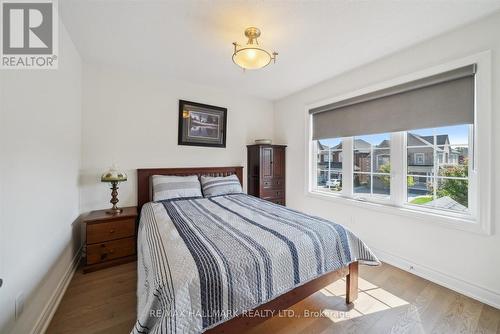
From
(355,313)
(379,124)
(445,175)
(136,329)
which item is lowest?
(355,313)

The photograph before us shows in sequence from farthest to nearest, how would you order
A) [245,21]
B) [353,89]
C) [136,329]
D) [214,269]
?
[353,89], [245,21], [214,269], [136,329]

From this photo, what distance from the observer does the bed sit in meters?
0.98

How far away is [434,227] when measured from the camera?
6.76 feet

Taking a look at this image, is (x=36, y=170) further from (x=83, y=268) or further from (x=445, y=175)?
(x=445, y=175)

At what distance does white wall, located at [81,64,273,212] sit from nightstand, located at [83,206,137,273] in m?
0.47

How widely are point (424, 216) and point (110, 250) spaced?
338 centimetres

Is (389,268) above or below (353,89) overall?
below

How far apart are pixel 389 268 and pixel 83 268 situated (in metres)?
3.34

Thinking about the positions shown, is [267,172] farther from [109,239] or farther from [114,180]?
[109,239]

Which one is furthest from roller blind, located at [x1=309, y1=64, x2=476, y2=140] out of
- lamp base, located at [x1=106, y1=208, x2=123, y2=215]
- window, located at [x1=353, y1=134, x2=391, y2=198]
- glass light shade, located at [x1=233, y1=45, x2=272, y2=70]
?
lamp base, located at [x1=106, y1=208, x2=123, y2=215]

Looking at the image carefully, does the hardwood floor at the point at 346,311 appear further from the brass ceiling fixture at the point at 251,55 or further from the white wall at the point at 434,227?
the brass ceiling fixture at the point at 251,55

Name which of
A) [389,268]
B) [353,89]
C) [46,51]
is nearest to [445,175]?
[389,268]

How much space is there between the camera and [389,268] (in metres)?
2.30

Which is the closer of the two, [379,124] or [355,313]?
[355,313]
